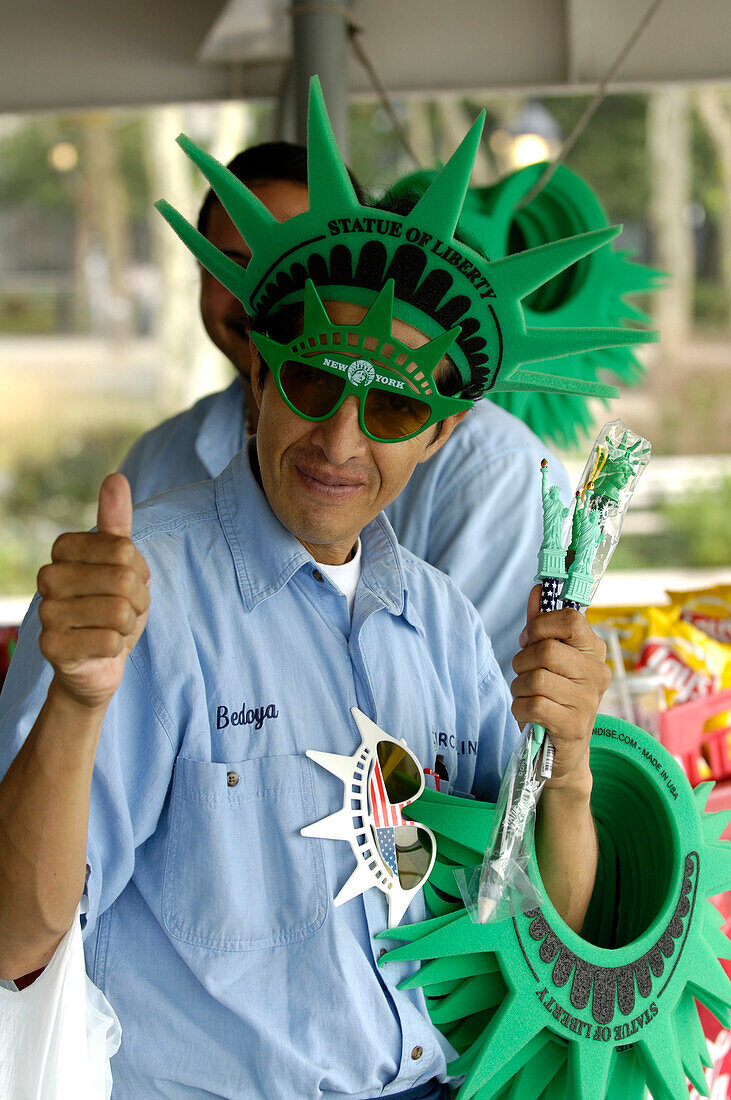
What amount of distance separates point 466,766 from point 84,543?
747 mm

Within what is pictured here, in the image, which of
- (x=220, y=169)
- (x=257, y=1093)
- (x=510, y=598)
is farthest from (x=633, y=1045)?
(x=220, y=169)

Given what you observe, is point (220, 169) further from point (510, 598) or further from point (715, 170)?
point (715, 170)

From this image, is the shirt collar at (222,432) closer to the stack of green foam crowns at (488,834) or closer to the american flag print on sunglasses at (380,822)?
the stack of green foam crowns at (488,834)

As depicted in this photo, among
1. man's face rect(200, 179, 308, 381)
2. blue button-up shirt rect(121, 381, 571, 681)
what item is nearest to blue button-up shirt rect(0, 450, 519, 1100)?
blue button-up shirt rect(121, 381, 571, 681)

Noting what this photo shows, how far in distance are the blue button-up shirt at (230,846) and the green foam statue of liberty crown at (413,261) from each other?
30 centimetres

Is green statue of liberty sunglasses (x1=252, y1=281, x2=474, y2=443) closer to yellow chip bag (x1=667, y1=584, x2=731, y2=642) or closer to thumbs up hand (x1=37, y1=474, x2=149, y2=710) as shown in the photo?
thumbs up hand (x1=37, y1=474, x2=149, y2=710)

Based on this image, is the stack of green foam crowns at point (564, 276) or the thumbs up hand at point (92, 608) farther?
the stack of green foam crowns at point (564, 276)

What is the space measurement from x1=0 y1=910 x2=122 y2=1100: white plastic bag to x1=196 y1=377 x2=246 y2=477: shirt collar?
1435mm

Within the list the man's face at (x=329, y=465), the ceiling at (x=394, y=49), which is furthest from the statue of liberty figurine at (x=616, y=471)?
the ceiling at (x=394, y=49)

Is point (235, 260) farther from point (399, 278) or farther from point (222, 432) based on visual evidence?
point (399, 278)

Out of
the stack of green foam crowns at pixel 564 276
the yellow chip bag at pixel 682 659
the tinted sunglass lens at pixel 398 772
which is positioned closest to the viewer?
the tinted sunglass lens at pixel 398 772

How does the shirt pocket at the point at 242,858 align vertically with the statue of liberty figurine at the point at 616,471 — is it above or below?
below

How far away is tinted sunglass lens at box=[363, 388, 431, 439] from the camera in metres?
1.38

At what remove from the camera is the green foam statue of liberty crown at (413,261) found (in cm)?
131
